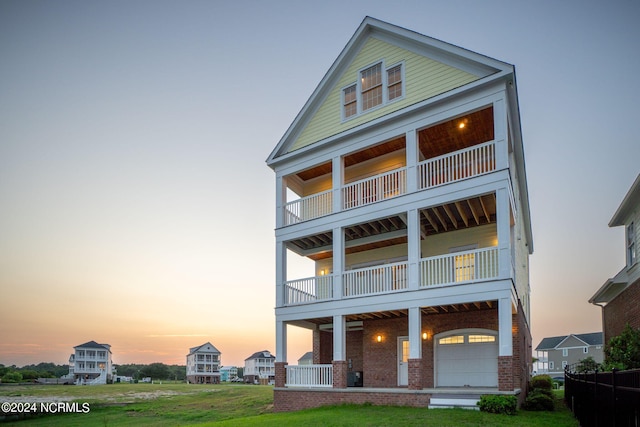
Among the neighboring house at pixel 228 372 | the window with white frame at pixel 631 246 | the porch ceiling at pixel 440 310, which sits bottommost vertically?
the neighboring house at pixel 228 372

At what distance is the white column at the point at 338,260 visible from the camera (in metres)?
19.1

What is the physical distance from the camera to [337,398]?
17781mm

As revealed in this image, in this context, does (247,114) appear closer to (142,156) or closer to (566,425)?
(142,156)

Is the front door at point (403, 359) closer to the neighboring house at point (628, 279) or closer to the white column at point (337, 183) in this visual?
the white column at point (337, 183)

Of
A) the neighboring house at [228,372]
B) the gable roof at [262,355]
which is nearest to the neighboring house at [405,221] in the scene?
the gable roof at [262,355]

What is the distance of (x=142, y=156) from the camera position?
2705 centimetres

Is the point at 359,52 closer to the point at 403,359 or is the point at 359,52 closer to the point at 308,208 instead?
the point at 308,208

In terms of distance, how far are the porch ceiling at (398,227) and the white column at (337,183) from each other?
4.11 ft

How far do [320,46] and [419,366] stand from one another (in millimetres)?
16967

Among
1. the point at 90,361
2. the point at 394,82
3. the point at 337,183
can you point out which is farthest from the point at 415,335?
the point at 90,361

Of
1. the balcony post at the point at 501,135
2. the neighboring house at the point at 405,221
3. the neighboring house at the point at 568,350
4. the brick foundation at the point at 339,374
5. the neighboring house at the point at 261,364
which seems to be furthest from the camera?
the neighboring house at the point at 261,364

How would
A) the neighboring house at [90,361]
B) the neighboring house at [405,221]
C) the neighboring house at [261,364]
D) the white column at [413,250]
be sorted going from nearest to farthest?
the neighboring house at [405,221] < the white column at [413,250] < the neighboring house at [90,361] < the neighboring house at [261,364]

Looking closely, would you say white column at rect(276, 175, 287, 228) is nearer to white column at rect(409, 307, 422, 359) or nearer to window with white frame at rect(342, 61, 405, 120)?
window with white frame at rect(342, 61, 405, 120)

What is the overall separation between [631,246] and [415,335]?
1176 cm
